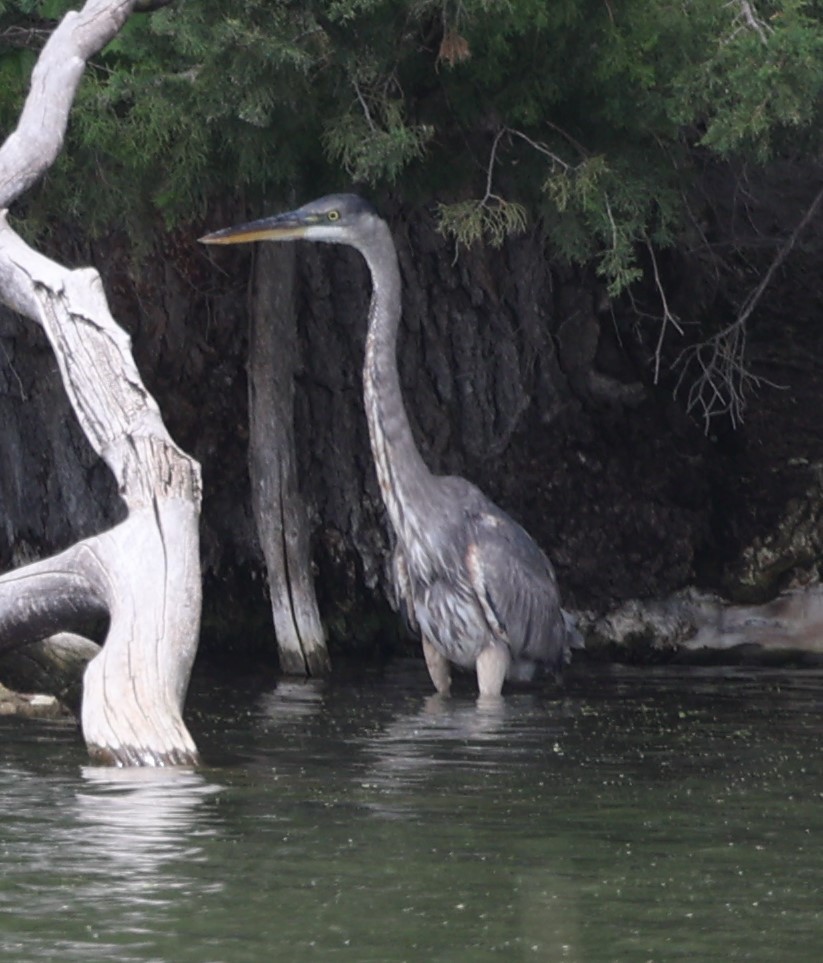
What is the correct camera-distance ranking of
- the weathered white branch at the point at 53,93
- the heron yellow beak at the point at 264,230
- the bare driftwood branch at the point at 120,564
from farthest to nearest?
1. the heron yellow beak at the point at 264,230
2. the weathered white branch at the point at 53,93
3. the bare driftwood branch at the point at 120,564

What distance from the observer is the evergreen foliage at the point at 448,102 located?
28.5 feet

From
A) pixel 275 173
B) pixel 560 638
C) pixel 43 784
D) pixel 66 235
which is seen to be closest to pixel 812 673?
pixel 560 638

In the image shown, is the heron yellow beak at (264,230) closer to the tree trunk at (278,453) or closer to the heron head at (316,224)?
the heron head at (316,224)

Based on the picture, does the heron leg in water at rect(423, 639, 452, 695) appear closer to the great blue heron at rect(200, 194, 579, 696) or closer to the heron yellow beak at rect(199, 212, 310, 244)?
the great blue heron at rect(200, 194, 579, 696)

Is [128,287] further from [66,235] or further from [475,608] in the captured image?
[475,608]

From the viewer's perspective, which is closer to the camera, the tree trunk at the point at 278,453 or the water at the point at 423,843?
the water at the point at 423,843

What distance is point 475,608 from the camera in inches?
405

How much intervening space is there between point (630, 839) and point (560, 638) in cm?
498

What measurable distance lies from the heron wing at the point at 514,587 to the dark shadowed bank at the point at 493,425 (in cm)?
208

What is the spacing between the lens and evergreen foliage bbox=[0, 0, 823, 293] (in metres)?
8.67

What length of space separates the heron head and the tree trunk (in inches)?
60.4

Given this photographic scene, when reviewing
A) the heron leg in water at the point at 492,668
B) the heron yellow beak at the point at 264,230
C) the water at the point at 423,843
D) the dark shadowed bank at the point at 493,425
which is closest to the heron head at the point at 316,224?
the heron yellow beak at the point at 264,230

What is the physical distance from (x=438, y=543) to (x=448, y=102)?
220cm

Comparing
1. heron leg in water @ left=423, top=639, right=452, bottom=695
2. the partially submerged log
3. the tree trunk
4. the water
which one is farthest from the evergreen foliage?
the partially submerged log
